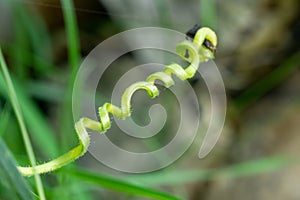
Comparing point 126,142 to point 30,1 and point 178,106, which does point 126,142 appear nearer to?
point 178,106

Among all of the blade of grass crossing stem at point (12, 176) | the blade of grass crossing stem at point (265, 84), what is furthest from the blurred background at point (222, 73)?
the blade of grass crossing stem at point (12, 176)

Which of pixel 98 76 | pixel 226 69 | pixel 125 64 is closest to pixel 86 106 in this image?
pixel 98 76

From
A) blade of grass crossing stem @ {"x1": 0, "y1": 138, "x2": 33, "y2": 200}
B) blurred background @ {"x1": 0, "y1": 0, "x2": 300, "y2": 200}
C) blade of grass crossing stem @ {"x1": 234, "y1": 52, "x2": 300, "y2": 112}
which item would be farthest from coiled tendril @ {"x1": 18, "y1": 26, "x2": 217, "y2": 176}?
blade of grass crossing stem @ {"x1": 234, "y1": 52, "x2": 300, "y2": 112}

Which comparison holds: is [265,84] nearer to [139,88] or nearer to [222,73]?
[222,73]

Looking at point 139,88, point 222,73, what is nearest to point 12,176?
point 139,88

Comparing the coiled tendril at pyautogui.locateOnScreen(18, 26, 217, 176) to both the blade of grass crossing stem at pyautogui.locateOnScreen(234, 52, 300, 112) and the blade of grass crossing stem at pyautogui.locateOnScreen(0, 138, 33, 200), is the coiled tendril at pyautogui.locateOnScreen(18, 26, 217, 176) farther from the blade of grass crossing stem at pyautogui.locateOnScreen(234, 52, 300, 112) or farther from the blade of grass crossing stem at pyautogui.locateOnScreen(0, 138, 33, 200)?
the blade of grass crossing stem at pyautogui.locateOnScreen(234, 52, 300, 112)

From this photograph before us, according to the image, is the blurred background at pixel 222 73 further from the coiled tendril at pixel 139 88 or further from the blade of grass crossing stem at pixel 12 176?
the blade of grass crossing stem at pixel 12 176
